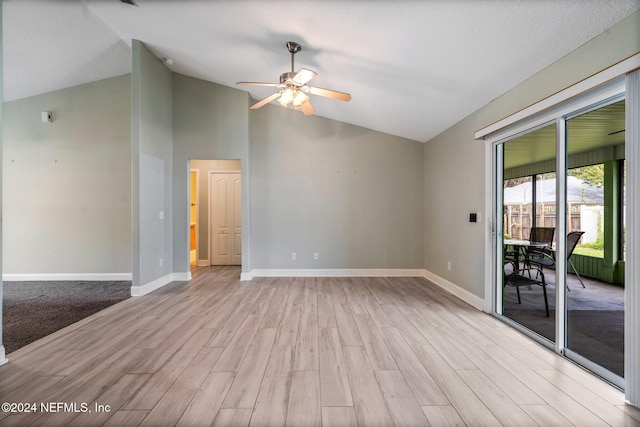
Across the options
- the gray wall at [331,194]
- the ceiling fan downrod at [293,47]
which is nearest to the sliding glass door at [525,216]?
the gray wall at [331,194]

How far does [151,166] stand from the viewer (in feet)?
14.1

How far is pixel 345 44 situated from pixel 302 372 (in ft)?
10.1

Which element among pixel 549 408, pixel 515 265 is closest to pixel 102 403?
pixel 549 408

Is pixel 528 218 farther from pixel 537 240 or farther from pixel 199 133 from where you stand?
pixel 199 133

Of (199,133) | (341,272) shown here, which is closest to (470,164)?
(341,272)

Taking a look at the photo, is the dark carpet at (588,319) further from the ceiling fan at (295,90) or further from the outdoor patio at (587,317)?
the ceiling fan at (295,90)

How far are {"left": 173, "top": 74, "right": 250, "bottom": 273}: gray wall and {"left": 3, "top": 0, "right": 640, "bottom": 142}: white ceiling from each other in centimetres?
27

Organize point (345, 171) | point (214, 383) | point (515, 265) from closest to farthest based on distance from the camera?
point (214, 383) < point (515, 265) < point (345, 171)

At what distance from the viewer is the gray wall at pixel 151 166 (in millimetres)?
3988

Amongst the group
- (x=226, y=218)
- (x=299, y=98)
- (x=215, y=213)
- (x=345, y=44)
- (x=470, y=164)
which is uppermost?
(x=345, y=44)

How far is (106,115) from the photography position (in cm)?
487

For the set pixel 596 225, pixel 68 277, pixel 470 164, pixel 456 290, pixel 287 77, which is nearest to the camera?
pixel 596 225

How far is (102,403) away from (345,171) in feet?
14.5

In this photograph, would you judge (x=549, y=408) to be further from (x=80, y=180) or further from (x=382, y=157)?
(x=80, y=180)
